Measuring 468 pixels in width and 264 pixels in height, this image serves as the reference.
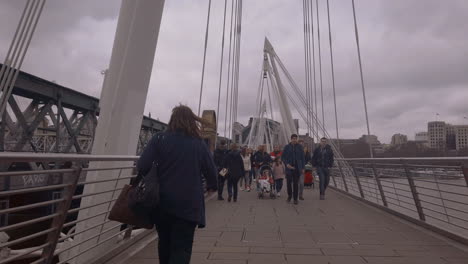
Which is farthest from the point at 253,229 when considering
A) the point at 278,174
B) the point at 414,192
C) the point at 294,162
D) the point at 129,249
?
the point at 278,174

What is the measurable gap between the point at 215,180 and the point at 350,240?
9.64 ft

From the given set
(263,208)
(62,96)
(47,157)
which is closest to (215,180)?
(47,157)

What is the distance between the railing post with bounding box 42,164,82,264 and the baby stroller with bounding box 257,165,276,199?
8281 mm

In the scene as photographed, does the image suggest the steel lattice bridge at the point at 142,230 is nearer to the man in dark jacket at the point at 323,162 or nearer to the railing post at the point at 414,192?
the railing post at the point at 414,192

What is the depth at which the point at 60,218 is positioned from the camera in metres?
3.47

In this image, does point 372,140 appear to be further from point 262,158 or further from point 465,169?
point 465,169

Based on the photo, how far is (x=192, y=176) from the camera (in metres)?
2.91

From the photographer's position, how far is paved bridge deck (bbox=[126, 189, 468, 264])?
439 centimetres

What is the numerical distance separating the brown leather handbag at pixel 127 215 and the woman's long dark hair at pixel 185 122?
0.55 m

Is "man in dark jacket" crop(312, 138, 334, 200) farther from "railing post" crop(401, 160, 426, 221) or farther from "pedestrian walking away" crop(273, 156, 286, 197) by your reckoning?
"railing post" crop(401, 160, 426, 221)

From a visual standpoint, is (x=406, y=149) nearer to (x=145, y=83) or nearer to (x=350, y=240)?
(x=350, y=240)

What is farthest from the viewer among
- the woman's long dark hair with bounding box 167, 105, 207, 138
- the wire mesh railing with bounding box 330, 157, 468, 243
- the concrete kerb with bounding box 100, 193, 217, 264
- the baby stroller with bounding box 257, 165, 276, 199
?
the baby stroller with bounding box 257, 165, 276, 199

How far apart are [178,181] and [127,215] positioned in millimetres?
448

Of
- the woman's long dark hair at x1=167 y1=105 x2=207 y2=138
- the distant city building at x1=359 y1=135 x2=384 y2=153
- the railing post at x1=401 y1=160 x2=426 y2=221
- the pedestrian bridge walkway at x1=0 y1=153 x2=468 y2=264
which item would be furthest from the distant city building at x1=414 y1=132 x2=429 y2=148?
the woman's long dark hair at x1=167 y1=105 x2=207 y2=138
